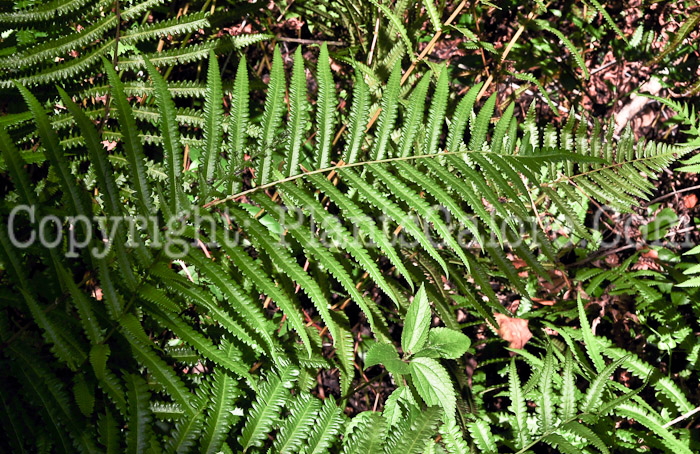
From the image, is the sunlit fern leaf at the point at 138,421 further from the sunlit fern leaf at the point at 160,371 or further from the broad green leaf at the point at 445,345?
the broad green leaf at the point at 445,345

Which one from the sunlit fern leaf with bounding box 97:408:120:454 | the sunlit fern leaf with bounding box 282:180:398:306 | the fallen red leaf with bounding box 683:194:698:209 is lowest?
the fallen red leaf with bounding box 683:194:698:209

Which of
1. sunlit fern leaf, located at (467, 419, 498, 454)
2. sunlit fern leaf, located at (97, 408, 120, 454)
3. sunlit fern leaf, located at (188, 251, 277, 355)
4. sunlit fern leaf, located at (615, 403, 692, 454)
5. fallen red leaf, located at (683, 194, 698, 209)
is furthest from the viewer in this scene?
fallen red leaf, located at (683, 194, 698, 209)

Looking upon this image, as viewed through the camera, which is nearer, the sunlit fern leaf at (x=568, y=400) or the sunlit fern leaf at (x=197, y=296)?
the sunlit fern leaf at (x=197, y=296)

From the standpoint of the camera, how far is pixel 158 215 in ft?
4.51

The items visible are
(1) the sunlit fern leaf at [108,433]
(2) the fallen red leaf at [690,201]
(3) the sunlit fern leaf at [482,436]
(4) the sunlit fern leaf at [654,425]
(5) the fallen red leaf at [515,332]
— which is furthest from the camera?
(2) the fallen red leaf at [690,201]

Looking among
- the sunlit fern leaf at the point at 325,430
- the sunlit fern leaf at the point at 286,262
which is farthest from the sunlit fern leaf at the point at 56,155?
the sunlit fern leaf at the point at 325,430

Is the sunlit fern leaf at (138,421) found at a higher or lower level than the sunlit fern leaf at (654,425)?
higher

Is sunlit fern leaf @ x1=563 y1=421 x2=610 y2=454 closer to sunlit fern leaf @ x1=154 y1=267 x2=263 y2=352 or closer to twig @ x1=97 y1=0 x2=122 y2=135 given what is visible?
sunlit fern leaf @ x1=154 y1=267 x2=263 y2=352

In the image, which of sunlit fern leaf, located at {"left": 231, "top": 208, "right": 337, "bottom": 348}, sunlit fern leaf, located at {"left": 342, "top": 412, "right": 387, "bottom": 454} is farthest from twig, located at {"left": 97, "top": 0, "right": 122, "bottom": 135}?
sunlit fern leaf, located at {"left": 342, "top": 412, "right": 387, "bottom": 454}

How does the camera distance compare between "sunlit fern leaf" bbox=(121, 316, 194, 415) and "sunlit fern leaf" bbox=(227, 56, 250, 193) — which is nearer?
"sunlit fern leaf" bbox=(121, 316, 194, 415)

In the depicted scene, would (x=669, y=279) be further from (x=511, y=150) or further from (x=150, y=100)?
(x=150, y=100)

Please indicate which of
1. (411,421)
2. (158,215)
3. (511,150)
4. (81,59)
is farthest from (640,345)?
(81,59)

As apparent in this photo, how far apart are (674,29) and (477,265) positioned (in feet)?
7.71

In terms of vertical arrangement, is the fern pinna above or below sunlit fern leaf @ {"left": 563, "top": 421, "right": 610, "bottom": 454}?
above
